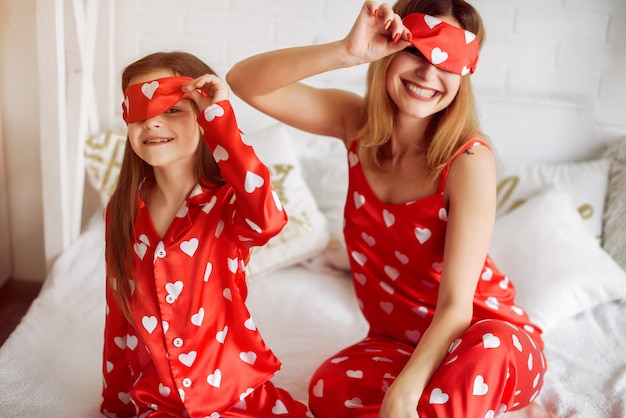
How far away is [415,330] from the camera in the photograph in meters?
1.56

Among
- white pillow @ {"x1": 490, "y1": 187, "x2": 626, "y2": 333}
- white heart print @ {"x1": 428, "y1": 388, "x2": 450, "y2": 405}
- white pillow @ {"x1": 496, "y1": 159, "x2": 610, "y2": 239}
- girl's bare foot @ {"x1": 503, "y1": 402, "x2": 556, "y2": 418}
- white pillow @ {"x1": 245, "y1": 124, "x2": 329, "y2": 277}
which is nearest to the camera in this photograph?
white heart print @ {"x1": 428, "y1": 388, "x2": 450, "y2": 405}

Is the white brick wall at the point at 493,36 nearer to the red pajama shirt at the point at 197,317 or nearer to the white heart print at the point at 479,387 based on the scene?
the red pajama shirt at the point at 197,317

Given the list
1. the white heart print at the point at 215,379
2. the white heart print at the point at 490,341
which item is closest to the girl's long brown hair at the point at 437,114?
the white heart print at the point at 490,341

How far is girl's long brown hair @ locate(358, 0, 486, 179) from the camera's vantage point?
1426mm

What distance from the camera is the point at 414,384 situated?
1.26m

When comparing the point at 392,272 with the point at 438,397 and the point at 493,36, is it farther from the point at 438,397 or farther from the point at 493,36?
the point at 493,36

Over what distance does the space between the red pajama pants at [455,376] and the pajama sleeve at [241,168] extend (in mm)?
407

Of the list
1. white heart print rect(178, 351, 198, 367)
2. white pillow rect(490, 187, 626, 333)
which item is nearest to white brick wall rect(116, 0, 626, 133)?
white pillow rect(490, 187, 626, 333)

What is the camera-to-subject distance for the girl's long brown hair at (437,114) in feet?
4.68

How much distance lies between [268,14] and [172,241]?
1319 millimetres

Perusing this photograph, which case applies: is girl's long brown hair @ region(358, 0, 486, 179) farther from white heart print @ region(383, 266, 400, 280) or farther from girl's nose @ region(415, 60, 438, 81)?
white heart print @ region(383, 266, 400, 280)

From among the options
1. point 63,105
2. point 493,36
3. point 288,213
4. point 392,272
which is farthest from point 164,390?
point 493,36

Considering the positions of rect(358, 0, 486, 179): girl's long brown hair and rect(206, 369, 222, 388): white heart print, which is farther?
rect(358, 0, 486, 179): girl's long brown hair

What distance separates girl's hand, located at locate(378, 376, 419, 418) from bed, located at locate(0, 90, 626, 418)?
37cm
